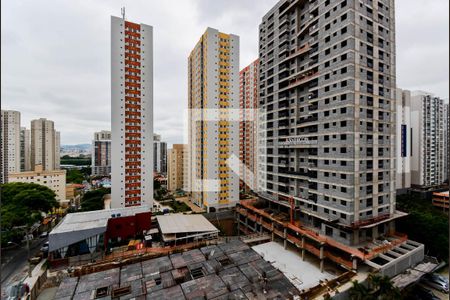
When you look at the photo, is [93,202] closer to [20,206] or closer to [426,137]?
[20,206]

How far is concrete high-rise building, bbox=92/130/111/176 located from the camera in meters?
97.6

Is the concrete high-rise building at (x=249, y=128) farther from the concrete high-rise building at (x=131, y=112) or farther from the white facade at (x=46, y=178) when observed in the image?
the white facade at (x=46, y=178)

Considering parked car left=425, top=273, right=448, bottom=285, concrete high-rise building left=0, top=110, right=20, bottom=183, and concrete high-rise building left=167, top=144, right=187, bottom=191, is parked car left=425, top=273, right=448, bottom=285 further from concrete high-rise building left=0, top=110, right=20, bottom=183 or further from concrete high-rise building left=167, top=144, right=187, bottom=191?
concrete high-rise building left=0, top=110, right=20, bottom=183

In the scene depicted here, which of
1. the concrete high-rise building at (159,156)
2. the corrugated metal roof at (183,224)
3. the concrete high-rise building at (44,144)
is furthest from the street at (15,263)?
the concrete high-rise building at (159,156)

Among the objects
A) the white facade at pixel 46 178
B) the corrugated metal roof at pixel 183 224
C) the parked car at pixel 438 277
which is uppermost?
the white facade at pixel 46 178

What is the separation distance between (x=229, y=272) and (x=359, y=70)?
26.8 m

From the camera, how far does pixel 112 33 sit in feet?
149

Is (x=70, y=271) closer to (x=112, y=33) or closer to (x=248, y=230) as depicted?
(x=248, y=230)

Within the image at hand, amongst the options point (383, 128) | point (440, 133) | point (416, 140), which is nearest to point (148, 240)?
point (383, 128)

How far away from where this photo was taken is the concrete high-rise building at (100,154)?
97625 millimetres

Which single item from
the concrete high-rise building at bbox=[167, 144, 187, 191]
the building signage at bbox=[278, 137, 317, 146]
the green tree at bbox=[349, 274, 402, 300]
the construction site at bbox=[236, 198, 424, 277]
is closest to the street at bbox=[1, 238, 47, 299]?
the construction site at bbox=[236, 198, 424, 277]

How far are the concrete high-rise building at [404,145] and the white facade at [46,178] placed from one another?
278ft

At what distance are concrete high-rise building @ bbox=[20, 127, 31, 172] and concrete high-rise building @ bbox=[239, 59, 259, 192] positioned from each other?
2734 inches

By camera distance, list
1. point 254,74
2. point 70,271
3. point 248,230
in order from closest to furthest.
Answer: point 70,271, point 248,230, point 254,74
